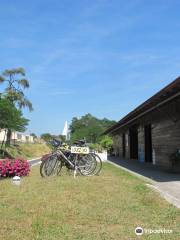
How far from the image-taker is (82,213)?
6797 mm

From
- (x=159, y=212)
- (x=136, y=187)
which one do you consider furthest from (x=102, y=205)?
(x=136, y=187)

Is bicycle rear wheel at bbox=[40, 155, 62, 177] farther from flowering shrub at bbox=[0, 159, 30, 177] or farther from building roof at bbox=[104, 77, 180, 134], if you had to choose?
building roof at bbox=[104, 77, 180, 134]

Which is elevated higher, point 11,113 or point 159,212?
point 11,113

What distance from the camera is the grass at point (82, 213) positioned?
558cm

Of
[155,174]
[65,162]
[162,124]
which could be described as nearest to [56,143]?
[65,162]

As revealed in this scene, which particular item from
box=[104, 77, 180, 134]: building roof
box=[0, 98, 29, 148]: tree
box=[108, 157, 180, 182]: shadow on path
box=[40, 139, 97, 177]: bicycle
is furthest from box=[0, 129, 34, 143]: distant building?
box=[40, 139, 97, 177]: bicycle

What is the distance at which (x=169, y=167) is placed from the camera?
17.3 metres

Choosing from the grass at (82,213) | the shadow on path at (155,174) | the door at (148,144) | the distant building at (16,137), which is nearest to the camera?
the grass at (82,213)

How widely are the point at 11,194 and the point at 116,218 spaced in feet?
10.4

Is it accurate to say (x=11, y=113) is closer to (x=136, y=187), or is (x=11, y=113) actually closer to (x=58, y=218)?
(x=136, y=187)

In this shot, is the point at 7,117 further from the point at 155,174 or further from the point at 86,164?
the point at 86,164

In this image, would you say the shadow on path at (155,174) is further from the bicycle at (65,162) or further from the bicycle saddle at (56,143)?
the bicycle saddle at (56,143)

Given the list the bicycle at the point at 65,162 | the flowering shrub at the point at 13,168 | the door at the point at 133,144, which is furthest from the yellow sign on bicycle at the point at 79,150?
the door at the point at 133,144

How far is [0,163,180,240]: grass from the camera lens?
18.3ft
